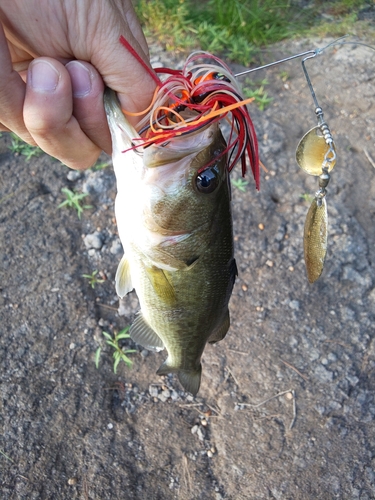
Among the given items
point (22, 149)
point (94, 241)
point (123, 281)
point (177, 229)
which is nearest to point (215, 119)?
point (177, 229)

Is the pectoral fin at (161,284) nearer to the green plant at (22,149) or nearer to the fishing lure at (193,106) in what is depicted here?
the fishing lure at (193,106)

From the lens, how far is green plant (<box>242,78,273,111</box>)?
164 inches

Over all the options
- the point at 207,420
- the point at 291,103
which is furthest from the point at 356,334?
the point at 291,103

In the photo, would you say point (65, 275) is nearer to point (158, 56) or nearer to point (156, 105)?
point (156, 105)

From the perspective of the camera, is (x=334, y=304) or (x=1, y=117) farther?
(x=334, y=304)

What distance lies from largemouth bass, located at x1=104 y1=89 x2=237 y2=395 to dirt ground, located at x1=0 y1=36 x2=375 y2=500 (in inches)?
36.3

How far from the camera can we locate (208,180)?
4.93ft

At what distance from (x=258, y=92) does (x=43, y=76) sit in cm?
317

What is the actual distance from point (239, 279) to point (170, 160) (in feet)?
6.35

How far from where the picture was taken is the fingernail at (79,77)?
1534 millimetres

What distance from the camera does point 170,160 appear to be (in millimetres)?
1438

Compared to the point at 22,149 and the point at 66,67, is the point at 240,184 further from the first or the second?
A: the point at 66,67

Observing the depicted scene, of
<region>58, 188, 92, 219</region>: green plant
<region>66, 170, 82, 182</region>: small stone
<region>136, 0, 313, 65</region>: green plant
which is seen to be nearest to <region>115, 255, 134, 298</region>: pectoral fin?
<region>58, 188, 92, 219</region>: green plant

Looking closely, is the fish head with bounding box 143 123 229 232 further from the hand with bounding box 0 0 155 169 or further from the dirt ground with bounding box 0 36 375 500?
the dirt ground with bounding box 0 36 375 500
